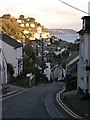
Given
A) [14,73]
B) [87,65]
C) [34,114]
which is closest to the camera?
[34,114]

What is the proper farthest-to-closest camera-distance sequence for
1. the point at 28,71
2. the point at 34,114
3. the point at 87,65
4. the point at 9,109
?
the point at 28,71
the point at 87,65
the point at 9,109
the point at 34,114

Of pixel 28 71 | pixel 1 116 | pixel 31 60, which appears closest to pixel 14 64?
pixel 28 71

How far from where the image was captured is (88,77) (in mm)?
32594

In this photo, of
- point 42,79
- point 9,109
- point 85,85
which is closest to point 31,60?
point 42,79

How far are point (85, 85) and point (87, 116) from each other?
489 inches

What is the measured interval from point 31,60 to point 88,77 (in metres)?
47.3

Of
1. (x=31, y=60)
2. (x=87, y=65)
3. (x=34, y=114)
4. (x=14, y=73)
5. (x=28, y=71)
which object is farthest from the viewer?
(x=31, y=60)

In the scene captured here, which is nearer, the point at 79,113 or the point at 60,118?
the point at 60,118

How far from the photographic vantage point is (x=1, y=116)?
71.5 ft

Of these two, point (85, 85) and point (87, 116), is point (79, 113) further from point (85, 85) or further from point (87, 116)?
point (85, 85)

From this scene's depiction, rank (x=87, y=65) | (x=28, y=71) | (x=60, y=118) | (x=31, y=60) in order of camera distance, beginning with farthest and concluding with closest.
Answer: (x=31, y=60), (x=28, y=71), (x=87, y=65), (x=60, y=118)

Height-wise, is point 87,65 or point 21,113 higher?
point 87,65

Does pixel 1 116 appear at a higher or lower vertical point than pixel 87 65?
lower

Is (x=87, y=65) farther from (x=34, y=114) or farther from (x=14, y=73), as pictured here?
(x=14, y=73)
